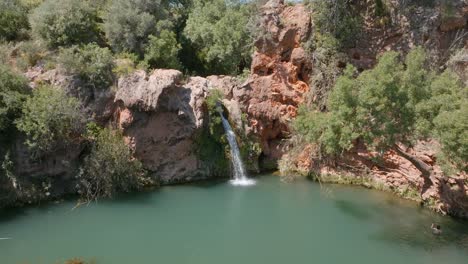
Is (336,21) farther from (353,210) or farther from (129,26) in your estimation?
(129,26)

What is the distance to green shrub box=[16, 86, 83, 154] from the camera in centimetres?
1727

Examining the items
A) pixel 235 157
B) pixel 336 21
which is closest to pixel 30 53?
pixel 235 157

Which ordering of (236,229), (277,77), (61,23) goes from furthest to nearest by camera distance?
1. (277,77)
2. (61,23)
3. (236,229)

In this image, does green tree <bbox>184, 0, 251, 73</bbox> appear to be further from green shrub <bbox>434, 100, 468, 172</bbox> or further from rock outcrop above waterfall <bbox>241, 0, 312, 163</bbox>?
green shrub <bbox>434, 100, 468, 172</bbox>

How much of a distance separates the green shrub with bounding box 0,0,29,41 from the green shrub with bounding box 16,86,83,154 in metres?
5.62

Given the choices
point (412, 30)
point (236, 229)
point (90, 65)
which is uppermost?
point (412, 30)

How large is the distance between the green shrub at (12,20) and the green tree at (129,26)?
4252mm

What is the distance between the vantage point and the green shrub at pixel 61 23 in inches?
837

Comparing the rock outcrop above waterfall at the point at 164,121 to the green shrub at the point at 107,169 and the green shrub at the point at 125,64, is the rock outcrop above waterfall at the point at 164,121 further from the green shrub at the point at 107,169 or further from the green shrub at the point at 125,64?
the green shrub at the point at 107,169

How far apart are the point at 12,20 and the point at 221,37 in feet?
36.7

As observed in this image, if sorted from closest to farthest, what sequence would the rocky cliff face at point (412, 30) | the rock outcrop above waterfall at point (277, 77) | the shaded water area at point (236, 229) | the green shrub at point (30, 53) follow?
the shaded water area at point (236, 229) → the green shrub at point (30, 53) → the rocky cliff face at point (412, 30) → the rock outcrop above waterfall at point (277, 77)

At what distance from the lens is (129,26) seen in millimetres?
22531

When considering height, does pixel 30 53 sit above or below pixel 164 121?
above

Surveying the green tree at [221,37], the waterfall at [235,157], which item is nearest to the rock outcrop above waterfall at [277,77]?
the waterfall at [235,157]
